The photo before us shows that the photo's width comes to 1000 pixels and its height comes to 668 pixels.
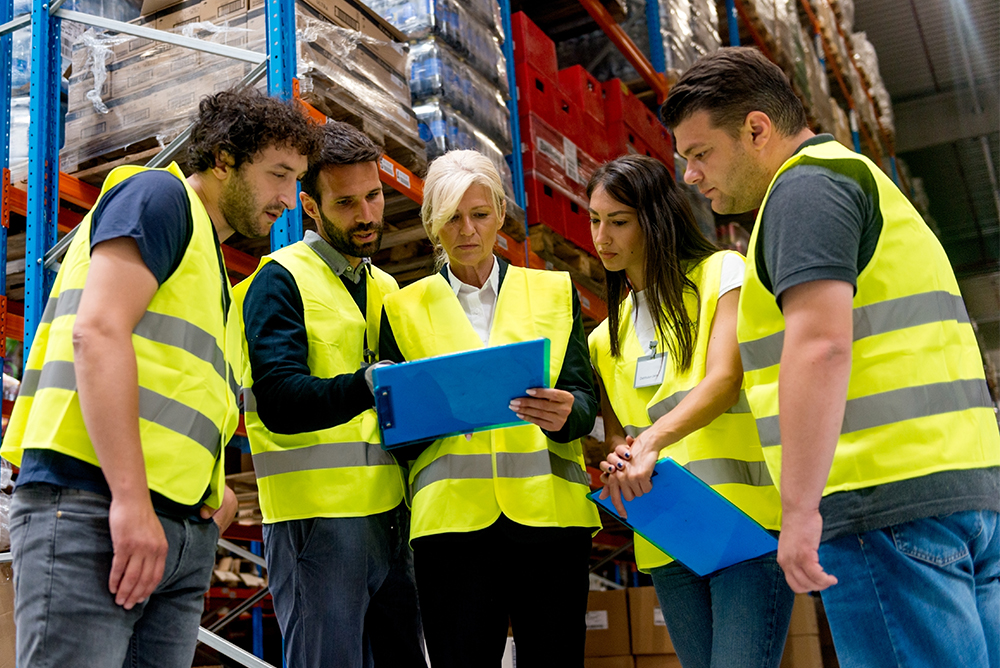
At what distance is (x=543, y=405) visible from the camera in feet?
6.87

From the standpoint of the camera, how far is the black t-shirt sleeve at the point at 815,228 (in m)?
1.62

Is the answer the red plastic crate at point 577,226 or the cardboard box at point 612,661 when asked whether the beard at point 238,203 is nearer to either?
the red plastic crate at point 577,226

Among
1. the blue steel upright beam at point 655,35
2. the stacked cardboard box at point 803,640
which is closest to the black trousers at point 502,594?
the stacked cardboard box at point 803,640

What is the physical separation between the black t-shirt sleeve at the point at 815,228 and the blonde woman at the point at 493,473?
0.62m

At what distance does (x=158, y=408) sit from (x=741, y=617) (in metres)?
1.31

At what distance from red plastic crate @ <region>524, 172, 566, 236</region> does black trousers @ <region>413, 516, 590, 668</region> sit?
3114 millimetres

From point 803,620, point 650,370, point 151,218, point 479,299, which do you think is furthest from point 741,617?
point 803,620

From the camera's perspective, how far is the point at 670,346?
2.41 m

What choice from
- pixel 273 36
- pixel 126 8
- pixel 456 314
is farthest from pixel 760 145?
pixel 126 8

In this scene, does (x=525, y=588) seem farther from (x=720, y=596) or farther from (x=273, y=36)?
(x=273, y=36)

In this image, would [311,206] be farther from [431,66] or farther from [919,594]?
[431,66]

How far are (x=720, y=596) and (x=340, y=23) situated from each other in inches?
111

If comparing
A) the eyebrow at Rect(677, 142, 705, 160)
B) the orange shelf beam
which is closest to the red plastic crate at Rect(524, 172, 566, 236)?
the orange shelf beam

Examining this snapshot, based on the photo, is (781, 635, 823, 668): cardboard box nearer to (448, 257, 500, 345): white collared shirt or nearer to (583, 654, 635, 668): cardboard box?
(583, 654, 635, 668): cardboard box
